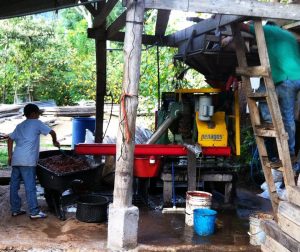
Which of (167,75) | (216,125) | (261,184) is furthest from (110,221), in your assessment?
(167,75)

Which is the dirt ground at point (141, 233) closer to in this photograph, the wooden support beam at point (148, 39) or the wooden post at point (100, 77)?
the wooden post at point (100, 77)

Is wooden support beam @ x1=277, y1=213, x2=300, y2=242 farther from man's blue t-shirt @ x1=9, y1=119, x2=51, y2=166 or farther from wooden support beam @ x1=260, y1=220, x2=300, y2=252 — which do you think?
man's blue t-shirt @ x1=9, y1=119, x2=51, y2=166

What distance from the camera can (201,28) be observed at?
685 centimetres

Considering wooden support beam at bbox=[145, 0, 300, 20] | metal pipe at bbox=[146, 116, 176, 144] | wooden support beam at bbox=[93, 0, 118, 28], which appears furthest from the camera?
metal pipe at bbox=[146, 116, 176, 144]

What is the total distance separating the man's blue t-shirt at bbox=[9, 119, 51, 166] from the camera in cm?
630

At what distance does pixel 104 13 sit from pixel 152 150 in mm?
2514

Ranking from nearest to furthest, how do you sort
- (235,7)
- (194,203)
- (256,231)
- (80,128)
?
(235,7) → (256,231) → (194,203) → (80,128)

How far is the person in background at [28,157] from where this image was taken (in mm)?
6312

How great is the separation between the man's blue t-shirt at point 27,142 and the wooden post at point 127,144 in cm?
174

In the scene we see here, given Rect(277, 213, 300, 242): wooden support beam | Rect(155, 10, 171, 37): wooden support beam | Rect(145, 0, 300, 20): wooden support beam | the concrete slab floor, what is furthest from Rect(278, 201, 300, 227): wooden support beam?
Rect(155, 10, 171, 37): wooden support beam

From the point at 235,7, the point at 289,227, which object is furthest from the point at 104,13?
the point at 289,227

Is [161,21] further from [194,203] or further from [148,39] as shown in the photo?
[194,203]

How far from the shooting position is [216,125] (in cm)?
696

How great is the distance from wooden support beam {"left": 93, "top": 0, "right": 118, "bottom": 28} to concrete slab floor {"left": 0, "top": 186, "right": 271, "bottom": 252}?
329cm
